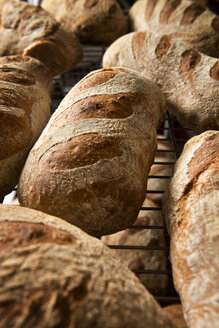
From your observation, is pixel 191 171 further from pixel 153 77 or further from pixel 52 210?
pixel 153 77

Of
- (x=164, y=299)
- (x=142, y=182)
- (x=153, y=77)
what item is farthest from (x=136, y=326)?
(x=153, y=77)

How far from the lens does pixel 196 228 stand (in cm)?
65

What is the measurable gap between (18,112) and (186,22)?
104 centimetres

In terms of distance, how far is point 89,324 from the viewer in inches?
17.5

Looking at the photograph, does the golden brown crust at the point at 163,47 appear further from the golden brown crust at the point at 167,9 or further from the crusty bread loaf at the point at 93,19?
the crusty bread loaf at the point at 93,19

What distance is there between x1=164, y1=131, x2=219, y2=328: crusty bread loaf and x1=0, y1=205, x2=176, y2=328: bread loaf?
0.28ft

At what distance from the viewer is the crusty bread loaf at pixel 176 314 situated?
0.66 m

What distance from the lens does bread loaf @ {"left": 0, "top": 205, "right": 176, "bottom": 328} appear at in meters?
0.44

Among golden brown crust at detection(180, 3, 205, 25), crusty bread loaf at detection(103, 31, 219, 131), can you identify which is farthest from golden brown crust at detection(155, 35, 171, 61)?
golden brown crust at detection(180, 3, 205, 25)

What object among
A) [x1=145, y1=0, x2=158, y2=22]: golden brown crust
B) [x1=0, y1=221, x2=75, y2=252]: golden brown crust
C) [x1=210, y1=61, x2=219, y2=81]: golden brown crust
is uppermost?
[x1=145, y1=0, x2=158, y2=22]: golden brown crust

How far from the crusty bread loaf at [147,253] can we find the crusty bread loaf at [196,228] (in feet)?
0.80

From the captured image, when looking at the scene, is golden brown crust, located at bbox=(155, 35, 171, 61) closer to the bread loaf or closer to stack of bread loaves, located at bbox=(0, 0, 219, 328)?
stack of bread loaves, located at bbox=(0, 0, 219, 328)

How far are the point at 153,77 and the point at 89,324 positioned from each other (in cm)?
97

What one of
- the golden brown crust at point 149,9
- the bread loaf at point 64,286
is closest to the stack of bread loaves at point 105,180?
the bread loaf at point 64,286
